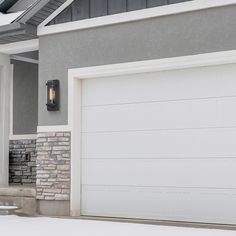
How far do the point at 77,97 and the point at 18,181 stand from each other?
360 centimetres

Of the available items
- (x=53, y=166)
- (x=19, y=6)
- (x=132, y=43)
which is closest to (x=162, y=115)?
(x=132, y=43)

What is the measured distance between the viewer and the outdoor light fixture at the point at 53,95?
8891 millimetres

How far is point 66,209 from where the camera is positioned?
8.63 m

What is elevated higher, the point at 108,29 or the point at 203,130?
the point at 108,29

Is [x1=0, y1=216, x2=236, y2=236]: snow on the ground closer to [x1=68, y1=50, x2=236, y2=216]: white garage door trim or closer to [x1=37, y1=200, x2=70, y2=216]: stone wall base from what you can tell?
[x1=37, y1=200, x2=70, y2=216]: stone wall base

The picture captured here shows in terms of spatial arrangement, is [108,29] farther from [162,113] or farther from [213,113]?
[213,113]

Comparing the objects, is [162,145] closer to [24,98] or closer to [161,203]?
[161,203]

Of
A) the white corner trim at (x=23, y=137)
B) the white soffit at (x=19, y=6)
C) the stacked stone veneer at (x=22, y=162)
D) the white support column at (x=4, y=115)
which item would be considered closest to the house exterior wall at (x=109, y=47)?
the white support column at (x=4, y=115)

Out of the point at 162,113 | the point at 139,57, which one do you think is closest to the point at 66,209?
the point at 162,113

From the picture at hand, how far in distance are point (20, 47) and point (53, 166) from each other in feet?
8.80

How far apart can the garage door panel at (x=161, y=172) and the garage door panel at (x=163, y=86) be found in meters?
1.06

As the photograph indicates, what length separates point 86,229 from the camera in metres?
7.22

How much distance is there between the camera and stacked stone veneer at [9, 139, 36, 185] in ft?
37.4

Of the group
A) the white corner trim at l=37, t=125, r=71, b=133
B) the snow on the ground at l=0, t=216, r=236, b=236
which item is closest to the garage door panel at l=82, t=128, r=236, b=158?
the white corner trim at l=37, t=125, r=71, b=133
